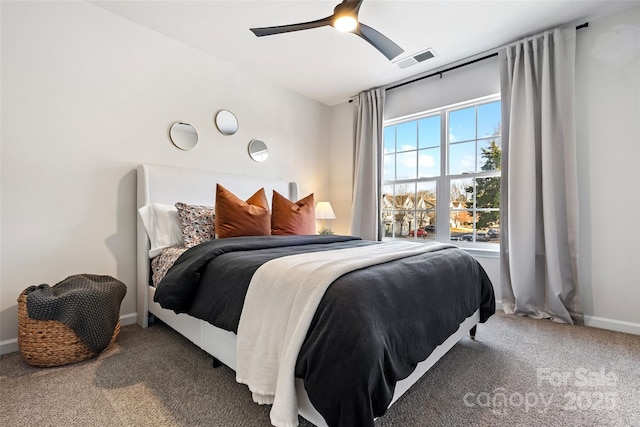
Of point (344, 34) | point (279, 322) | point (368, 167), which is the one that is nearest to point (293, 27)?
point (344, 34)

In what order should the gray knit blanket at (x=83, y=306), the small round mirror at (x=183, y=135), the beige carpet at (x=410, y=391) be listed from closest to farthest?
1. the beige carpet at (x=410, y=391)
2. the gray knit blanket at (x=83, y=306)
3. the small round mirror at (x=183, y=135)

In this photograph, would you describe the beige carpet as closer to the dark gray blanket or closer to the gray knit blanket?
the gray knit blanket

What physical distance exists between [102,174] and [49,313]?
1128 mm

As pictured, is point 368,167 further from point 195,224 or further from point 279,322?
point 279,322

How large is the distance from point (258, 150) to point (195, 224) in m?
1.38

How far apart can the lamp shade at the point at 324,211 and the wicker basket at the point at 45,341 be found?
274 cm

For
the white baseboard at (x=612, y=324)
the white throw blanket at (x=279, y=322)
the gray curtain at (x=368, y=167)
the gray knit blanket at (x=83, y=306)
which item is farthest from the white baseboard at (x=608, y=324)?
the gray knit blanket at (x=83, y=306)

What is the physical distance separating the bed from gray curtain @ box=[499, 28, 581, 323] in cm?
89

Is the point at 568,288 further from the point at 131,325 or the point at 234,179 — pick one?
the point at 131,325

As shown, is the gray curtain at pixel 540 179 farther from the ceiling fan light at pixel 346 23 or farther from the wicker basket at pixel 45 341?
the wicker basket at pixel 45 341

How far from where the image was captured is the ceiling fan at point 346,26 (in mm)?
1888

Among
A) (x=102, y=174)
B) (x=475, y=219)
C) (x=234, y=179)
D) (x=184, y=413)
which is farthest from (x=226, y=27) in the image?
(x=475, y=219)

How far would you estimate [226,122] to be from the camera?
327cm

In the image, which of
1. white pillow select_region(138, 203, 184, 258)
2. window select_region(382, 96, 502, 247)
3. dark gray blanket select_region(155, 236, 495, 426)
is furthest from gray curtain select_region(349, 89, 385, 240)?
white pillow select_region(138, 203, 184, 258)
